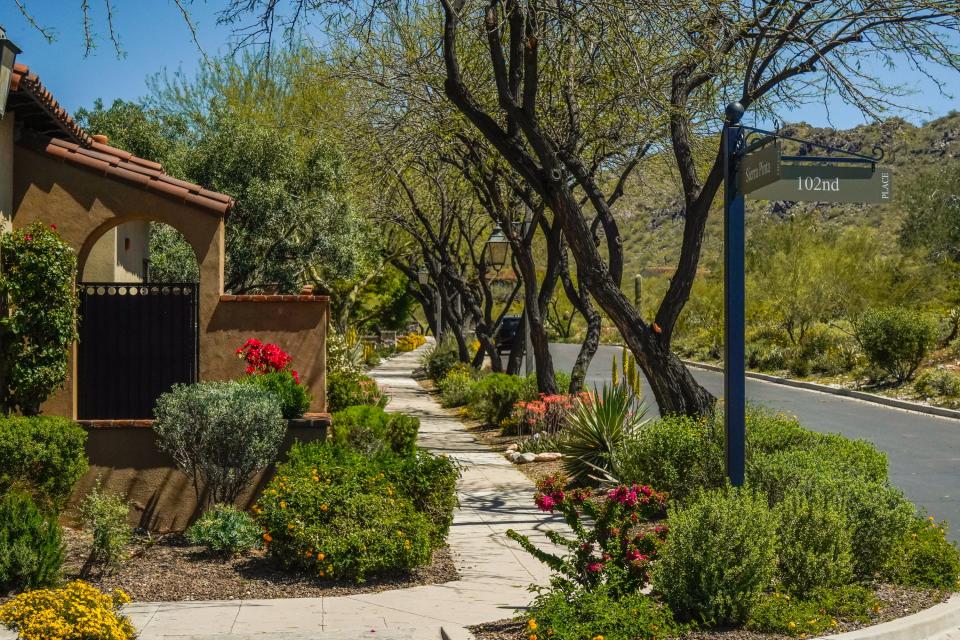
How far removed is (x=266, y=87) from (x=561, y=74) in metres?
14.3

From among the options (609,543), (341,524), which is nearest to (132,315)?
(341,524)

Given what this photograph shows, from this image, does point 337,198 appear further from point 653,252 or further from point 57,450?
point 653,252

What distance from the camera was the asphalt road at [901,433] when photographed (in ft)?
42.4

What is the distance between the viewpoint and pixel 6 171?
10.2 meters

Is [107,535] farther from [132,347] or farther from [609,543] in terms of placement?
[609,543]

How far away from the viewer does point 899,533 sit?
7.72m

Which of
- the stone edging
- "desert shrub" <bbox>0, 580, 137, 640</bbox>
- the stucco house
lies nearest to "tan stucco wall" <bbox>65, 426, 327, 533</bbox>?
the stucco house

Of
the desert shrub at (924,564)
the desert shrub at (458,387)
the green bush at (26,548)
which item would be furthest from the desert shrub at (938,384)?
the green bush at (26,548)

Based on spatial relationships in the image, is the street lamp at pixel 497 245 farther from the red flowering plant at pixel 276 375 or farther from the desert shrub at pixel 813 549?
the desert shrub at pixel 813 549

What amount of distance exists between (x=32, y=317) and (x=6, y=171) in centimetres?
155

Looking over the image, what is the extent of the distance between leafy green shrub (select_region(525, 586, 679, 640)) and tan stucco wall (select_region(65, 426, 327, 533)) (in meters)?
4.52

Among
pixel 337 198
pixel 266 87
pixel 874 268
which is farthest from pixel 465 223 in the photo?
pixel 874 268

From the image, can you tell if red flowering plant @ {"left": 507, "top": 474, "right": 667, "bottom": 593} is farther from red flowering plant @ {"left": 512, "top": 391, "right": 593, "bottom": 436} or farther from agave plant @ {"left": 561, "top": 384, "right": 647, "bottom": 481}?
red flowering plant @ {"left": 512, "top": 391, "right": 593, "bottom": 436}

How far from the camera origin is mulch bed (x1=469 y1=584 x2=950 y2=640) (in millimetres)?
6395
